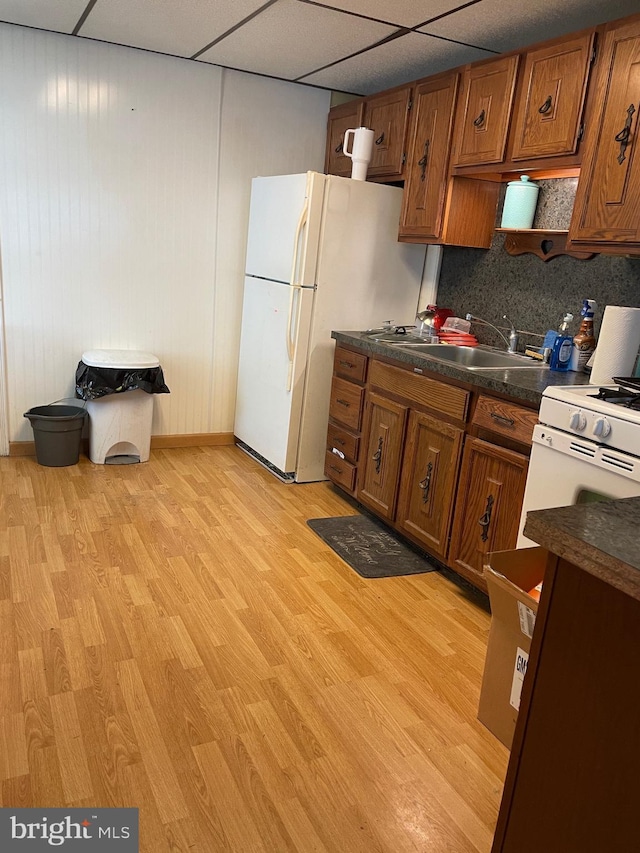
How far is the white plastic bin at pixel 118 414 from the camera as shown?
373 centimetres

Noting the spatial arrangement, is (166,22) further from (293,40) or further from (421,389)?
(421,389)

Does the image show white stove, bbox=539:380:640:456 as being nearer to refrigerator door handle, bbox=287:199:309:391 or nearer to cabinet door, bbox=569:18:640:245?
cabinet door, bbox=569:18:640:245

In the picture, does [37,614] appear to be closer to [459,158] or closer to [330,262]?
[330,262]

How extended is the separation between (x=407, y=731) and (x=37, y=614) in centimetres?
135

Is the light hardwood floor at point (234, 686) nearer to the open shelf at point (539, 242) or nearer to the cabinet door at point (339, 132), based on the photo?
the open shelf at point (539, 242)

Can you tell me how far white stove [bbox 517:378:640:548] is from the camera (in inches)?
78.2

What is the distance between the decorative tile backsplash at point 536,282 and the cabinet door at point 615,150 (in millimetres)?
383

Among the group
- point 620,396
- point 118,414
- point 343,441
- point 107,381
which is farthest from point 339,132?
point 620,396

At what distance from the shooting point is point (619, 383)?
2.25m

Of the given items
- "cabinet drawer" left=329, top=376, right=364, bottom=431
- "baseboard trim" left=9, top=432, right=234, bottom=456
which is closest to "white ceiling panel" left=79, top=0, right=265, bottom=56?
"cabinet drawer" left=329, top=376, right=364, bottom=431

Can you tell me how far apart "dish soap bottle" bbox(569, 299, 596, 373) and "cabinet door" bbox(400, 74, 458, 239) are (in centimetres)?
86

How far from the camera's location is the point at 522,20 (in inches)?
105

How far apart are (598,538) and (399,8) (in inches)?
98.0

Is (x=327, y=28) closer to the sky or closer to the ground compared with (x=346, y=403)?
closer to the sky
